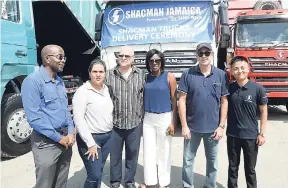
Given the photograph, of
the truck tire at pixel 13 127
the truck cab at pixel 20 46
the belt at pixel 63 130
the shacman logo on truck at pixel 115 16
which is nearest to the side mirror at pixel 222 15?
the shacman logo on truck at pixel 115 16

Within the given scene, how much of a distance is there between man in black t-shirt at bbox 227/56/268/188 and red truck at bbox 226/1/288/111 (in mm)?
3790

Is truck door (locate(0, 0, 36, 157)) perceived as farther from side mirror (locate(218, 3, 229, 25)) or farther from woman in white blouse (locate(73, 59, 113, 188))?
side mirror (locate(218, 3, 229, 25))

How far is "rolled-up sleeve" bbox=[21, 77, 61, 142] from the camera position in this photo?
222 centimetres

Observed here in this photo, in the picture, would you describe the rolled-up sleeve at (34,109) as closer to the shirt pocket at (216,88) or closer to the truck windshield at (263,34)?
the shirt pocket at (216,88)

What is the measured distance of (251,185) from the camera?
9.30 feet

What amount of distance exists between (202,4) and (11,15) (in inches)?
128

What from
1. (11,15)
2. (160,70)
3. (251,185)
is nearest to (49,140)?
(160,70)

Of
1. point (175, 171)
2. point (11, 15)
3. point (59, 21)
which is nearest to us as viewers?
point (175, 171)

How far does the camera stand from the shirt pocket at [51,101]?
2288mm

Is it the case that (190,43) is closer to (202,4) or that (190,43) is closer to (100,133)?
(202,4)

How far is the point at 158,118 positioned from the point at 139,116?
201mm

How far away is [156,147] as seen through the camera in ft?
10.3

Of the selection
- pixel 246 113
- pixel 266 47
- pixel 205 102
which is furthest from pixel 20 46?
pixel 266 47

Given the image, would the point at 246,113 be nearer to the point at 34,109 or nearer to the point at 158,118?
the point at 158,118
